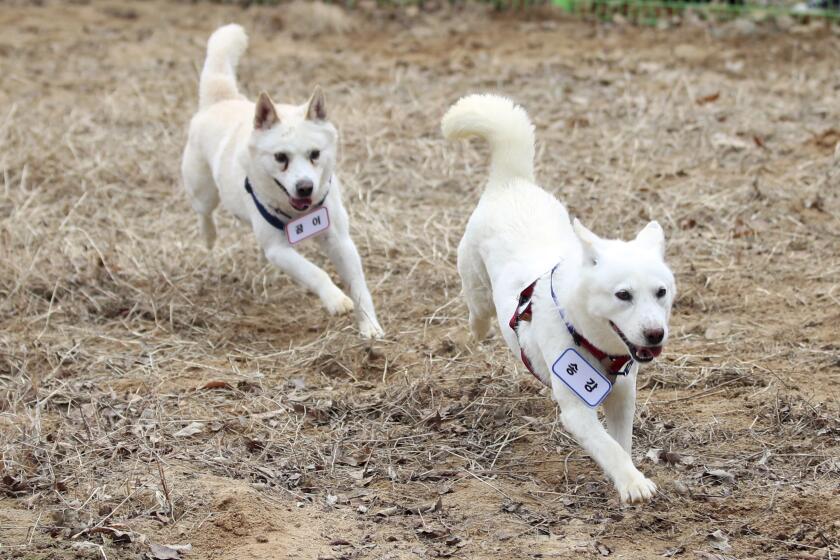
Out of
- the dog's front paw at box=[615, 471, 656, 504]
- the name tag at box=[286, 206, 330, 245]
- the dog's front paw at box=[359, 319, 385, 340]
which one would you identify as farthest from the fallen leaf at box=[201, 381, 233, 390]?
the dog's front paw at box=[615, 471, 656, 504]

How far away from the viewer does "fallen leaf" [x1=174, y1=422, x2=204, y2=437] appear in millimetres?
4718

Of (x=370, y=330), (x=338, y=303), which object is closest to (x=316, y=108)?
(x=338, y=303)

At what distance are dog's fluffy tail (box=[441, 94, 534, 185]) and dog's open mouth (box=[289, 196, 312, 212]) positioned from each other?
3.77ft

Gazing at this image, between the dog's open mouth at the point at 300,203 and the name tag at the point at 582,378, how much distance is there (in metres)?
2.26

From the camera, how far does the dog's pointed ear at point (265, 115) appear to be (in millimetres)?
6008

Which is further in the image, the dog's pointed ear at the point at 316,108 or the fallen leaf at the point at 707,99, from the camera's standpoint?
the fallen leaf at the point at 707,99

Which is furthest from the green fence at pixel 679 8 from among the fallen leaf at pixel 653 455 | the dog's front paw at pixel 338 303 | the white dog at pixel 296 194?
the fallen leaf at pixel 653 455

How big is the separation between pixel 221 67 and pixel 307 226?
69.8 inches

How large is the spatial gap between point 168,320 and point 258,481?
201 cm

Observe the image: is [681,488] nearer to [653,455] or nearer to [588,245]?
[653,455]

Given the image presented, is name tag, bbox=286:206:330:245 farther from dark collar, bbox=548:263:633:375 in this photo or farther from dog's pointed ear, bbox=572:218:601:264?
dog's pointed ear, bbox=572:218:601:264

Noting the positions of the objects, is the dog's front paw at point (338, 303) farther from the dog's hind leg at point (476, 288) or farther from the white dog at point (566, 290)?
the white dog at point (566, 290)

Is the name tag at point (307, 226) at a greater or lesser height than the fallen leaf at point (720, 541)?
greater

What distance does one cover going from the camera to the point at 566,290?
4004mm
